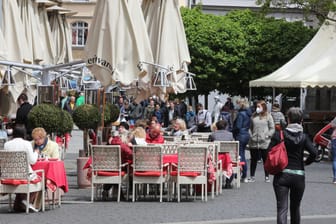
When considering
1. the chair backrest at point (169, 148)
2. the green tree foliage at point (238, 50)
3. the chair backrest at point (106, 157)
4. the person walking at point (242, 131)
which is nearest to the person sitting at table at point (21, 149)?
the chair backrest at point (106, 157)

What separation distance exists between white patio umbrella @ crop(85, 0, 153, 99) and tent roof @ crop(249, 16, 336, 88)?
1419 centimetres

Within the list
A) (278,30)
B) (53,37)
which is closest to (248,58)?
(278,30)

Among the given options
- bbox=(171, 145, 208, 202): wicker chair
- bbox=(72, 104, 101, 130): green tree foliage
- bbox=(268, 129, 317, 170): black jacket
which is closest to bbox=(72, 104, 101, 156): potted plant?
bbox=(72, 104, 101, 130): green tree foliage

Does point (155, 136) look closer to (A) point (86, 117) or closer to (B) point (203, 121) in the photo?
(A) point (86, 117)

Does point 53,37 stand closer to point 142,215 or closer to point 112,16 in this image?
point 112,16

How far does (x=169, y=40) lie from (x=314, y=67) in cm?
1336

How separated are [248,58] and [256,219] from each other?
1378 inches

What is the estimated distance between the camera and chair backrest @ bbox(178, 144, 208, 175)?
18.3 metres

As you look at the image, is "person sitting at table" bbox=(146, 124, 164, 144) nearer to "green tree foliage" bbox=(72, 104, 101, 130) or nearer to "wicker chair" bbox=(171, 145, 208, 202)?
"green tree foliage" bbox=(72, 104, 101, 130)

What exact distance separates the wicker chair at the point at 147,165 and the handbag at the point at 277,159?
18.5 ft

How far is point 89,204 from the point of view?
1800 cm

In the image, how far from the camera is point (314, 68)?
114 feet

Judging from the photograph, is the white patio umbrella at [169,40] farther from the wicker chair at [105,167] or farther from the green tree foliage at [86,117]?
the wicker chair at [105,167]

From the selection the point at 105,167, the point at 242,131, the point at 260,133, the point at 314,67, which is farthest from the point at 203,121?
the point at 105,167
